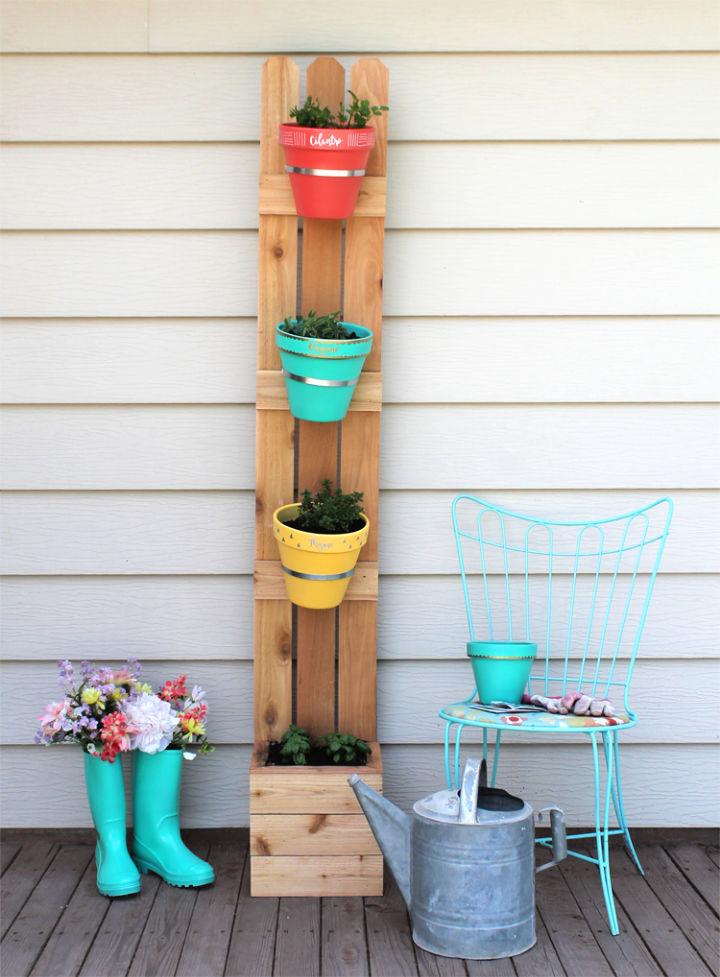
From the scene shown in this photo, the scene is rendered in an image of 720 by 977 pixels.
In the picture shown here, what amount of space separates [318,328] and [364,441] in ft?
1.14

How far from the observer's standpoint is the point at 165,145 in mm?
2906

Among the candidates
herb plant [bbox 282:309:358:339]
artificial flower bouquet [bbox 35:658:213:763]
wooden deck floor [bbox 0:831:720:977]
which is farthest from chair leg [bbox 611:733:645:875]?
herb plant [bbox 282:309:358:339]

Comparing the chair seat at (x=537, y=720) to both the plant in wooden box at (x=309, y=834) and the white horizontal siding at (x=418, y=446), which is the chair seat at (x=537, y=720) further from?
the white horizontal siding at (x=418, y=446)

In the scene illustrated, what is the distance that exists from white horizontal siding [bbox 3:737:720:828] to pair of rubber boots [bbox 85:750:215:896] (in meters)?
0.21

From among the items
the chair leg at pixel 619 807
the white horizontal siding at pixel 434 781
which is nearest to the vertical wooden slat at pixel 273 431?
the white horizontal siding at pixel 434 781

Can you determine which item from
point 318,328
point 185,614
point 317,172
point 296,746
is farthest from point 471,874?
point 317,172

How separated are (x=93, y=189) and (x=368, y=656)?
1389 millimetres

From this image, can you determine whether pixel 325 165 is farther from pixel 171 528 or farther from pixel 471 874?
pixel 471 874

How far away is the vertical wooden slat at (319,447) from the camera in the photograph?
2.81m

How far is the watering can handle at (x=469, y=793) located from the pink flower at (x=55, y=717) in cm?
99

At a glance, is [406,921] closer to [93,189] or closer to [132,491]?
[132,491]

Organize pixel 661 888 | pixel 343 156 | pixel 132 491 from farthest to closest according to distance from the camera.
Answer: pixel 132 491 → pixel 661 888 → pixel 343 156

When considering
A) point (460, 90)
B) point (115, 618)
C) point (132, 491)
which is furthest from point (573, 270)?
point (115, 618)

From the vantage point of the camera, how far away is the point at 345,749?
2814 millimetres
